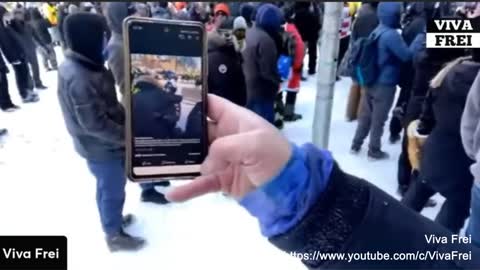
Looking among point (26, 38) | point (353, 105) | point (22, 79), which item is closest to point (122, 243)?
point (353, 105)

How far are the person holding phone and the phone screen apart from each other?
0.20m

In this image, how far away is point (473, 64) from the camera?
204cm

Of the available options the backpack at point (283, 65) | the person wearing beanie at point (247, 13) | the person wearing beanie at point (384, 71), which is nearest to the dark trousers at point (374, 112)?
the person wearing beanie at point (384, 71)

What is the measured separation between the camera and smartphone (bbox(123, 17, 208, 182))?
3.34 feet

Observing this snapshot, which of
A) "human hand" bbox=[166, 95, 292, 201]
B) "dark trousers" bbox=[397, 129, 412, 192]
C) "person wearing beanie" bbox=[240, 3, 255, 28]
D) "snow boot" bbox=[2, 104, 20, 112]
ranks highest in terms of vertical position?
"person wearing beanie" bbox=[240, 3, 255, 28]

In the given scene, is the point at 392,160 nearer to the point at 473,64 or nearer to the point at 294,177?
the point at 473,64

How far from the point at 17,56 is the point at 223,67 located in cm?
351

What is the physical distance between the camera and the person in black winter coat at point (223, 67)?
289 cm

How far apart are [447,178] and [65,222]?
7.80 feet

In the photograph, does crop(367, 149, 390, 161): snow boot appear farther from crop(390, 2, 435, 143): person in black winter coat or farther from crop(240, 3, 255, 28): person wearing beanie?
crop(240, 3, 255, 28): person wearing beanie

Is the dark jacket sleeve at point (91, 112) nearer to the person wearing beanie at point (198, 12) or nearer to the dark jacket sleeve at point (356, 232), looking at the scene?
the dark jacket sleeve at point (356, 232)

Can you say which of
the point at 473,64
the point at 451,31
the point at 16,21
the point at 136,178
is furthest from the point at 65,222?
the point at 16,21

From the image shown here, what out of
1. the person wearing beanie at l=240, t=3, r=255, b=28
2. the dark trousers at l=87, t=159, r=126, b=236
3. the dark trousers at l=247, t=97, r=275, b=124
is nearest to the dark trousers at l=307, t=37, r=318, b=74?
the person wearing beanie at l=240, t=3, r=255, b=28

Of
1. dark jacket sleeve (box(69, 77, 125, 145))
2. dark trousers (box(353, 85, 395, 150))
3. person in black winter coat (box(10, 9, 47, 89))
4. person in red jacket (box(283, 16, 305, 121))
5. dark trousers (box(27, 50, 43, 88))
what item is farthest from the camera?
Answer: dark trousers (box(27, 50, 43, 88))
